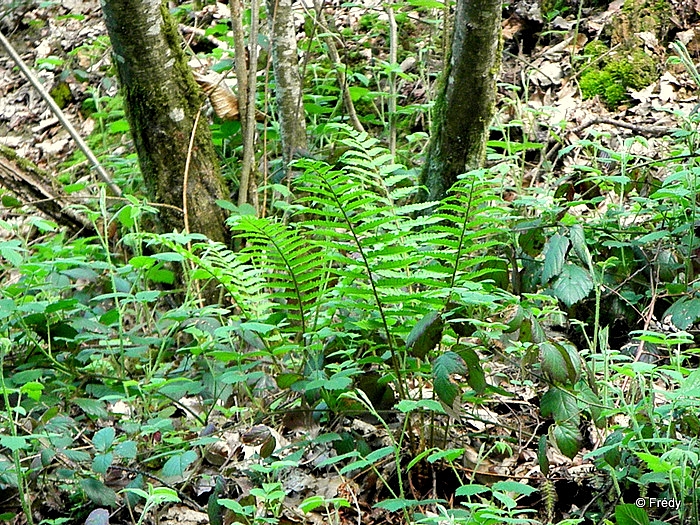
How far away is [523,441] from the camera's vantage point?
2.36m

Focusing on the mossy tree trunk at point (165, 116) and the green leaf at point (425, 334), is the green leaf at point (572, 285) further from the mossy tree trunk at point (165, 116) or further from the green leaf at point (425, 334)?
the mossy tree trunk at point (165, 116)

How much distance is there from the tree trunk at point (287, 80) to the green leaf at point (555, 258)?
1806 millimetres

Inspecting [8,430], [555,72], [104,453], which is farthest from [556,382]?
[555,72]

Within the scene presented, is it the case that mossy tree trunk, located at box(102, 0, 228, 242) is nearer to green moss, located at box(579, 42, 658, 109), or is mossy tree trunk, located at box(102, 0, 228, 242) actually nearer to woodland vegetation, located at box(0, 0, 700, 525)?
woodland vegetation, located at box(0, 0, 700, 525)

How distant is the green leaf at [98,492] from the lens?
7.05 ft

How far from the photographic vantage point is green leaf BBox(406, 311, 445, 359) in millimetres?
1948

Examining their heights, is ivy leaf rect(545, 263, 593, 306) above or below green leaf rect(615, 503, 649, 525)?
above

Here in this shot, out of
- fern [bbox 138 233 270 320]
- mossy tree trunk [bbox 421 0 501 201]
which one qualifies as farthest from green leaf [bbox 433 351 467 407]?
mossy tree trunk [bbox 421 0 501 201]

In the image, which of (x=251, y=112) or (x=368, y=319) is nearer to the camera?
(x=368, y=319)

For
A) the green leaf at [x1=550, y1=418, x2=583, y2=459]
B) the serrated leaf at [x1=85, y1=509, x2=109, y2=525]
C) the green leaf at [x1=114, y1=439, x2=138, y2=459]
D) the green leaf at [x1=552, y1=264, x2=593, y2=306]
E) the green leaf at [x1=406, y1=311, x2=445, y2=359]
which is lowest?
the serrated leaf at [x1=85, y1=509, x2=109, y2=525]

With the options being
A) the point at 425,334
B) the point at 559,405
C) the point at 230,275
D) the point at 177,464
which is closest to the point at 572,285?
the point at 559,405

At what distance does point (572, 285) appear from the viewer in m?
2.46

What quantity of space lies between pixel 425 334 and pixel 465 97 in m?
1.74

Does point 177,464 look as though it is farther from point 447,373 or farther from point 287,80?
point 287,80
